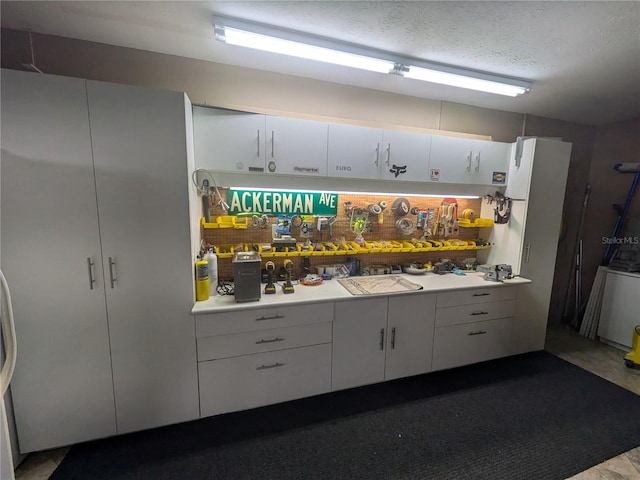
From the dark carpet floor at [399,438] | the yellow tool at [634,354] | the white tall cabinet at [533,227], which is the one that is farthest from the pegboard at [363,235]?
the yellow tool at [634,354]

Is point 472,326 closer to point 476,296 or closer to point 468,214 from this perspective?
point 476,296

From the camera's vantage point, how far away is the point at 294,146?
79.3 inches

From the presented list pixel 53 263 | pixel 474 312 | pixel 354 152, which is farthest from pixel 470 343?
pixel 53 263

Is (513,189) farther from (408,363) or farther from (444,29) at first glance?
(408,363)

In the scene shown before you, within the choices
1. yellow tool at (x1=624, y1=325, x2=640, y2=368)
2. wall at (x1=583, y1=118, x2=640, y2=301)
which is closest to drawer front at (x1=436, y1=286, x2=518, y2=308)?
yellow tool at (x1=624, y1=325, x2=640, y2=368)

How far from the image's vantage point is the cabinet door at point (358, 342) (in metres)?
2.02

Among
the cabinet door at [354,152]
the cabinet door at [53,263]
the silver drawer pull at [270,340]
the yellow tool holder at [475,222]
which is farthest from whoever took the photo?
the yellow tool holder at [475,222]

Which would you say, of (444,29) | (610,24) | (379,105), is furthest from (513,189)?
(444,29)

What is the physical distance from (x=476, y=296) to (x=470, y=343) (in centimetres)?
45

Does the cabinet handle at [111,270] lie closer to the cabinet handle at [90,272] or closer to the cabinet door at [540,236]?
the cabinet handle at [90,272]

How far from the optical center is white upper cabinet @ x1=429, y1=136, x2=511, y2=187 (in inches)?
94.0

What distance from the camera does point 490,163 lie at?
2570 millimetres

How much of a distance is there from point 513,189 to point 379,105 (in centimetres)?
160

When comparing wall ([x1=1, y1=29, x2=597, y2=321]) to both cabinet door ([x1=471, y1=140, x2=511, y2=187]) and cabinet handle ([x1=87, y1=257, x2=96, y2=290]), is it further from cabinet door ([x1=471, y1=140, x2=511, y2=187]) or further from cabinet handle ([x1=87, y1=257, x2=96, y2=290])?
cabinet handle ([x1=87, y1=257, x2=96, y2=290])
